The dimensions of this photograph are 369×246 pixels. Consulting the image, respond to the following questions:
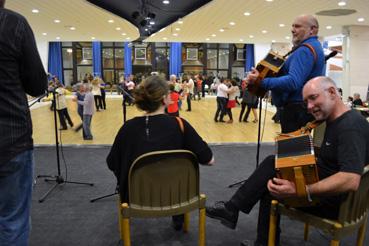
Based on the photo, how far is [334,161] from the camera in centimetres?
186

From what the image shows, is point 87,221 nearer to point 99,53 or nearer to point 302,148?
point 302,148

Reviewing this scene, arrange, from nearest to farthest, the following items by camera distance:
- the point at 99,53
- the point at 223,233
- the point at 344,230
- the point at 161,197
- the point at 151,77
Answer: the point at 344,230 < the point at 161,197 < the point at 151,77 < the point at 223,233 < the point at 99,53

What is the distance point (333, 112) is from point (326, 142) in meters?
0.18

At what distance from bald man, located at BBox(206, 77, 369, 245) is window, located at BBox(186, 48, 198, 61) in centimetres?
2276

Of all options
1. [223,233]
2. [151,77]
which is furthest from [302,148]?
[223,233]

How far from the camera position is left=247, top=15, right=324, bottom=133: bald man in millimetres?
2467

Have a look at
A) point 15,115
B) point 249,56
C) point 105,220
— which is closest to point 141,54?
point 249,56

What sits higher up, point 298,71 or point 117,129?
point 298,71

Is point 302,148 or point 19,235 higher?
point 302,148

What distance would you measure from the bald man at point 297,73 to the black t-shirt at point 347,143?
68 centimetres

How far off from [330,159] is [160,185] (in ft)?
3.38

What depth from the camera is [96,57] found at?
23078 millimetres

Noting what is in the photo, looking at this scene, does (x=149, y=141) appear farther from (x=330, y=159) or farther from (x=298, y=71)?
(x=298, y=71)

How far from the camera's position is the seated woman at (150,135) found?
2074 millimetres
